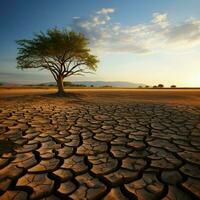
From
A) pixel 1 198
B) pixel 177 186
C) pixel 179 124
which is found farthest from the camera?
pixel 179 124

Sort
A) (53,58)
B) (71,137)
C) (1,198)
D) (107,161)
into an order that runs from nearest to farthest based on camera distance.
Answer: (1,198) → (107,161) → (71,137) → (53,58)

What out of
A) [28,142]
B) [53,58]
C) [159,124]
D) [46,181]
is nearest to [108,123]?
[159,124]

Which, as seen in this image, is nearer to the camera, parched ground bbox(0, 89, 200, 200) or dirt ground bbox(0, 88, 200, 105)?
parched ground bbox(0, 89, 200, 200)

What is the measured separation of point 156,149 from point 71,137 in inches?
70.2

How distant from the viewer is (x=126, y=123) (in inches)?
201

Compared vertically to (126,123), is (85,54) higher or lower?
higher

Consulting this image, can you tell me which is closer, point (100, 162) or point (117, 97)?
point (100, 162)

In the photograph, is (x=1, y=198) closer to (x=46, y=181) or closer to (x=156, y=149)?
(x=46, y=181)

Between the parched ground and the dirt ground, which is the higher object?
the dirt ground

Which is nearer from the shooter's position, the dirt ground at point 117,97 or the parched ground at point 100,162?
the parched ground at point 100,162

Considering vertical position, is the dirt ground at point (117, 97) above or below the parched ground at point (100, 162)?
above

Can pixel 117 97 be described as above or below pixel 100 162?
above

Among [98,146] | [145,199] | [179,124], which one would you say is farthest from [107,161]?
[179,124]

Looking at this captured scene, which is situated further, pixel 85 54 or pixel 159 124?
pixel 85 54
